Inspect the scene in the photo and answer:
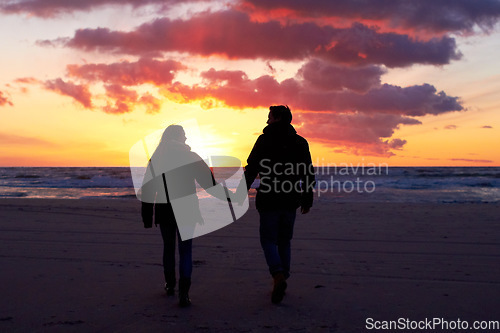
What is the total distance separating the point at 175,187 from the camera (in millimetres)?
4207

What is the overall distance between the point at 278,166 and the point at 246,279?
1.66 metres

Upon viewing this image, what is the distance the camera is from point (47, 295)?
4363mm

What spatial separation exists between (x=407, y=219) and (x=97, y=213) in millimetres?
8320

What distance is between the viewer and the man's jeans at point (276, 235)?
416cm

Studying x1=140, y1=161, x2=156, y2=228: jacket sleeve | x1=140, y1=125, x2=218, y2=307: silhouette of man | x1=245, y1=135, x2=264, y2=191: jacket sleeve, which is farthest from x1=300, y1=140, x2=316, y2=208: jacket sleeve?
x1=140, y1=161, x2=156, y2=228: jacket sleeve

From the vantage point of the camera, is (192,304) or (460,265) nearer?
(192,304)

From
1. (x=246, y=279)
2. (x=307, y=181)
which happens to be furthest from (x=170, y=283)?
(x=307, y=181)

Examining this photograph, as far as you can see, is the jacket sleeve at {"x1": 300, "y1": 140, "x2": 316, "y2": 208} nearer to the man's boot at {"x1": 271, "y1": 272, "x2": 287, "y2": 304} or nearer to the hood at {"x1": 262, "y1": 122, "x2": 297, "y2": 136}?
the hood at {"x1": 262, "y1": 122, "x2": 297, "y2": 136}

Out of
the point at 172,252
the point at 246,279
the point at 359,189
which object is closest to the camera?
the point at 172,252

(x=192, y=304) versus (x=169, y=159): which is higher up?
(x=169, y=159)

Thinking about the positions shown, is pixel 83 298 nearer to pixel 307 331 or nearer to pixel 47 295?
pixel 47 295

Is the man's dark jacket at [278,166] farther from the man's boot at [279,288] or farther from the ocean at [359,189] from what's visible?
the ocean at [359,189]

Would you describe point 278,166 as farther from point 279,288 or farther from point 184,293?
point 184,293

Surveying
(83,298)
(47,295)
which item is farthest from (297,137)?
(47,295)
